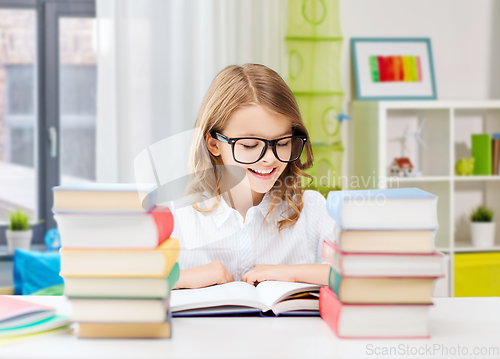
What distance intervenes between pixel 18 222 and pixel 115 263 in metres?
2.16

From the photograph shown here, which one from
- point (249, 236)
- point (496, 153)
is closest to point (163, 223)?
point (249, 236)

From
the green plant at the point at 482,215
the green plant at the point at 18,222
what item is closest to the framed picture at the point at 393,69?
the green plant at the point at 482,215

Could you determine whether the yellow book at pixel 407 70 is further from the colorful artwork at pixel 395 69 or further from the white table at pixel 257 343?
the white table at pixel 257 343

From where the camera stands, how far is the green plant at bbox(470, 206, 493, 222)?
8.53 feet

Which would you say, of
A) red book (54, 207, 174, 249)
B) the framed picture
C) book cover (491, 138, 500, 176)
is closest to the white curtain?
the framed picture

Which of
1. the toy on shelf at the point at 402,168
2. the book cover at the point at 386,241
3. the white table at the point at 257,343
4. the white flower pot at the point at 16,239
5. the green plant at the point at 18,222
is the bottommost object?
the white flower pot at the point at 16,239

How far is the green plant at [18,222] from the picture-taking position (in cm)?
241

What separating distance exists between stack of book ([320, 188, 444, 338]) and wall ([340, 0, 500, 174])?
225 centimetres

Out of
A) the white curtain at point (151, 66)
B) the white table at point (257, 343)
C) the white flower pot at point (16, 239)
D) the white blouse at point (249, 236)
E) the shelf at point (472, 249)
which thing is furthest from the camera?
the shelf at point (472, 249)

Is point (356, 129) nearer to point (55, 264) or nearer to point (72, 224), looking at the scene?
point (55, 264)

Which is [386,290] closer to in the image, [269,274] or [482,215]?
[269,274]

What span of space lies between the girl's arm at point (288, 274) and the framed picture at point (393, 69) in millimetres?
1779

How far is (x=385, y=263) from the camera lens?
1.78ft

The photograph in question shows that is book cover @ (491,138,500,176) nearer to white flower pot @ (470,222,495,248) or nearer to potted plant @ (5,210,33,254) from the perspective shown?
white flower pot @ (470,222,495,248)
